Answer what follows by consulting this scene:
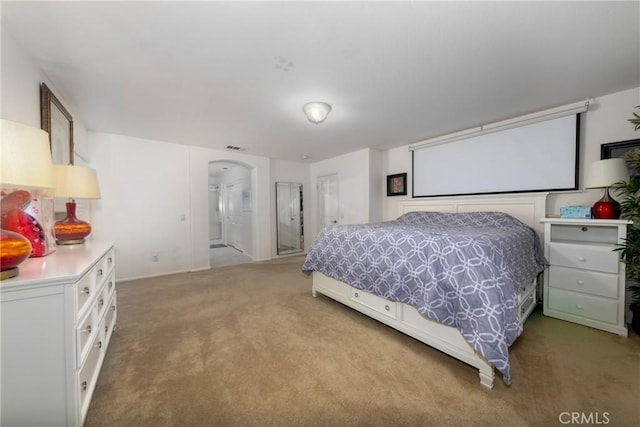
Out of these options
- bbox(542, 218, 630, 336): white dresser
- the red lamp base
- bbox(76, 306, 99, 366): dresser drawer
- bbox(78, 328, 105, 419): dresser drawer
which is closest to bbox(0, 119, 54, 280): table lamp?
bbox(76, 306, 99, 366): dresser drawer

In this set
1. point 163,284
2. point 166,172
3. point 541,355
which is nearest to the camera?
point 541,355

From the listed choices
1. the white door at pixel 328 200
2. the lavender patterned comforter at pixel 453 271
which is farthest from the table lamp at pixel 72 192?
the white door at pixel 328 200

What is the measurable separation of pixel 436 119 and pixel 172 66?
A: 2.91 meters

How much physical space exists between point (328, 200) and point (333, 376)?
13.5ft

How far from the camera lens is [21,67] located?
1606 mm

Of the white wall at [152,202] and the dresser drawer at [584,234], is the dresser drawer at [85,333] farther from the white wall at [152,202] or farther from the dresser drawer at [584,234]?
the dresser drawer at [584,234]

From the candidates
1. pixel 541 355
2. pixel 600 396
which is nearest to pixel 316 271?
pixel 541 355

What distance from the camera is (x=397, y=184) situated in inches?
173

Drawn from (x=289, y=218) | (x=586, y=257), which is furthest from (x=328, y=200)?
(x=586, y=257)

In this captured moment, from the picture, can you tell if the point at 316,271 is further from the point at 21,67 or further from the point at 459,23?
the point at 21,67

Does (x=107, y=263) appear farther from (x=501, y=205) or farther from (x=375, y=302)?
(x=501, y=205)

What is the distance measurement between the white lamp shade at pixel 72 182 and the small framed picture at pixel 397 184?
4.16m

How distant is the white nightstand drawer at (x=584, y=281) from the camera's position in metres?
2.05

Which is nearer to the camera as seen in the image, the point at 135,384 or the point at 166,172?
the point at 135,384
